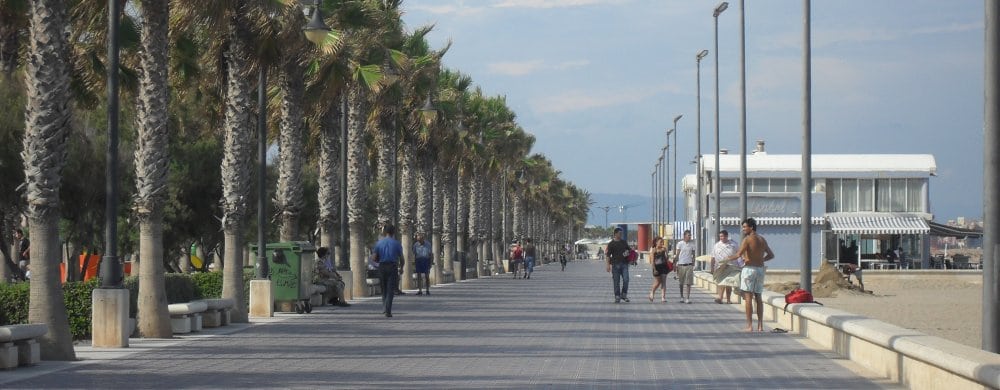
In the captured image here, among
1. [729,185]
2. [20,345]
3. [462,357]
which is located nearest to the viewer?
[20,345]

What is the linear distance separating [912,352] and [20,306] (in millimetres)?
11943

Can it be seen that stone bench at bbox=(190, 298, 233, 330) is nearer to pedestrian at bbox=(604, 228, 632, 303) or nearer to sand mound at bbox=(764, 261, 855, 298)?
pedestrian at bbox=(604, 228, 632, 303)

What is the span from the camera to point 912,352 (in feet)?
42.4

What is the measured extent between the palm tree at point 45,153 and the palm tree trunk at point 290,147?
11.6 meters

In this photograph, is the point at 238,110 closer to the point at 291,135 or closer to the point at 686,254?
the point at 291,135

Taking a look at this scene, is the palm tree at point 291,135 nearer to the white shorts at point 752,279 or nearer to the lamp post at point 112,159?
the lamp post at point 112,159

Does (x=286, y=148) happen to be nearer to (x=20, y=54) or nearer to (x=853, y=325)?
(x=20, y=54)

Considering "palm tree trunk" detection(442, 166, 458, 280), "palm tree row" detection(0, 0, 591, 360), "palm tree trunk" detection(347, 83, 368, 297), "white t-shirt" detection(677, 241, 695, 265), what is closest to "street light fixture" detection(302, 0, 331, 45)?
"palm tree row" detection(0, 0, 591, 360)

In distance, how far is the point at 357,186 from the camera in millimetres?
37000

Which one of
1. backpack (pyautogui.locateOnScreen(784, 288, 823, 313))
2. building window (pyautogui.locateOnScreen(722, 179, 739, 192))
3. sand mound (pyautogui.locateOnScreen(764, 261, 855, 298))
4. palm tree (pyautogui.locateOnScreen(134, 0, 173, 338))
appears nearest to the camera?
palm tree (pyautogui.locateOnScreen(134, 0, 173, 338))

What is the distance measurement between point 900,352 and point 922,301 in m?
28.6

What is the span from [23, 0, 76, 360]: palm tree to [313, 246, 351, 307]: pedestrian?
47.6 ft

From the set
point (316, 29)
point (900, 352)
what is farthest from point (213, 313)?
point (900, 352)

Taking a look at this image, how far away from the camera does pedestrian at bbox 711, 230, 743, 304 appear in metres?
30.9
